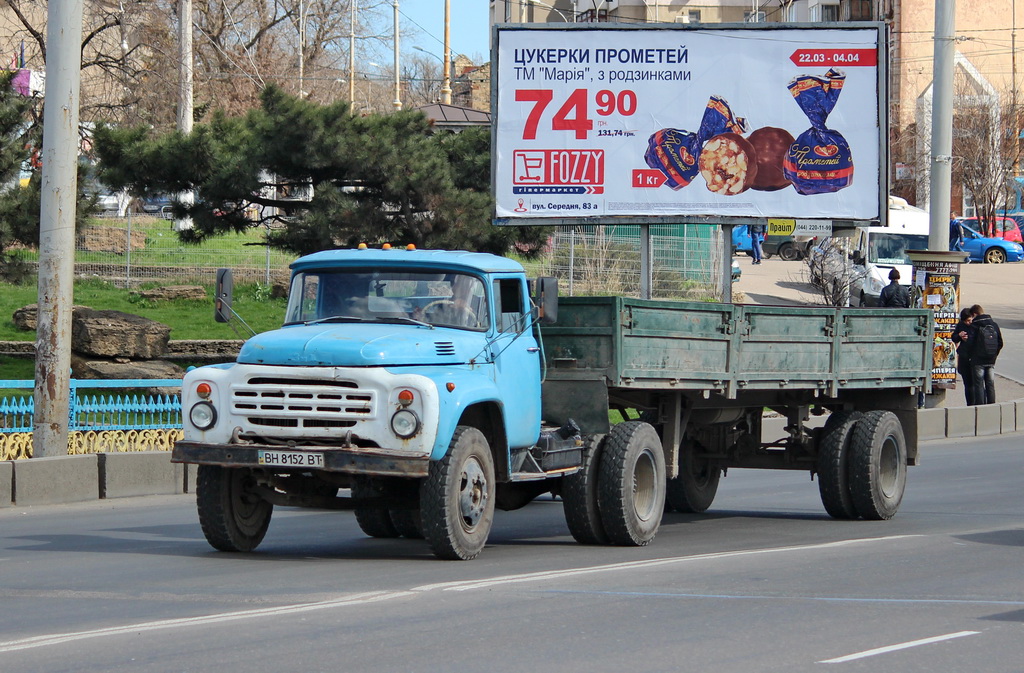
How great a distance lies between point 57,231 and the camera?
14.4 m

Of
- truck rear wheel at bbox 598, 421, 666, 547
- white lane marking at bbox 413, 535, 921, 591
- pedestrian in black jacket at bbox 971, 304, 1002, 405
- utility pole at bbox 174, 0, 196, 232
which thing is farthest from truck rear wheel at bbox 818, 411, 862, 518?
utility pole at bbox 174, 0, 196, 232

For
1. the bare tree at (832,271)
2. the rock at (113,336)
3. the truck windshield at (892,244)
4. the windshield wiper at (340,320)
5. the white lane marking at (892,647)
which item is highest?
the truck windshield at (892,244)

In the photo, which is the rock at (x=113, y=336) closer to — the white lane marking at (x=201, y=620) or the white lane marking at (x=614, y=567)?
the white lane marking at (x=614, y=567)

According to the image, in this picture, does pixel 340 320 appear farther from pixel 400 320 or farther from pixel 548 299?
pixel 548 299

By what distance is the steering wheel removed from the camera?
392 inches

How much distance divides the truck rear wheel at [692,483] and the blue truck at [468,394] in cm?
101

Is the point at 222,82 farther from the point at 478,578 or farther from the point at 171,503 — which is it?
the point at 478,578

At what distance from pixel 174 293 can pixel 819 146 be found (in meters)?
15.5

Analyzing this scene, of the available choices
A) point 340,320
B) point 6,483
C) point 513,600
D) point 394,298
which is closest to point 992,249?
point 6,483

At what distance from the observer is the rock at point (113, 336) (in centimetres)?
2045

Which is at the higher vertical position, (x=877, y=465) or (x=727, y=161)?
(x=727, y=161)

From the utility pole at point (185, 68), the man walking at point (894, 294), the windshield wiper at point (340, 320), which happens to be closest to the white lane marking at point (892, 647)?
the windshield wiper at point (340, 320)

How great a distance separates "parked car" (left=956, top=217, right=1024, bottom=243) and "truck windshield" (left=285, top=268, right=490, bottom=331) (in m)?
50.1

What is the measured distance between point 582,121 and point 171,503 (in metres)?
7.57
